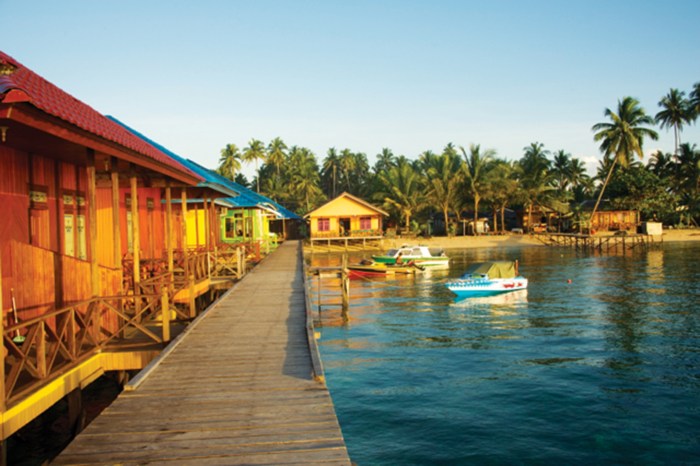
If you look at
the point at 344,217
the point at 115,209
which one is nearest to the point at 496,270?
the point at 115,209

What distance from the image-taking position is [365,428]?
12.1 metres

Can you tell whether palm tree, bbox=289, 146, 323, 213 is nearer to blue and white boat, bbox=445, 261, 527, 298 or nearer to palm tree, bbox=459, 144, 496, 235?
palm tree, bbox=459, 144, 496, 235

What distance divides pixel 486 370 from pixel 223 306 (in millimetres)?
7551

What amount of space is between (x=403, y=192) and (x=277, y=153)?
3435 centimetres

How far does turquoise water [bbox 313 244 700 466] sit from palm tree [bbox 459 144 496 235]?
40.1 m

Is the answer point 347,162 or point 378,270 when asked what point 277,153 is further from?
point 378,270

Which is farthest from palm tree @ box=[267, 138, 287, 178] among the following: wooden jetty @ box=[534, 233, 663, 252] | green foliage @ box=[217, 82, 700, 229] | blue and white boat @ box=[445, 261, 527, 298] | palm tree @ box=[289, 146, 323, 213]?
blue and white boat @ box=[445, 261, 527, 298]

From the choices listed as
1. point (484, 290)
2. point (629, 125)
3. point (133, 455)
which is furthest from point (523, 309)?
point (629, 125)

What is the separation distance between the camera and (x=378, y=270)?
40250 millimetres

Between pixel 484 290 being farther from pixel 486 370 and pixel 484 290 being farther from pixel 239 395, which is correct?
pixel 239 395

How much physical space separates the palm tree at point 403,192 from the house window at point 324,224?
1021cm

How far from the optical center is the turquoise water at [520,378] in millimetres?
11141

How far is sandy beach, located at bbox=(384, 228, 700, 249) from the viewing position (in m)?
67.2

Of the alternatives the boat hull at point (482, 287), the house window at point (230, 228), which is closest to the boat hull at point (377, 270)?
the house window at point (230, 228)
